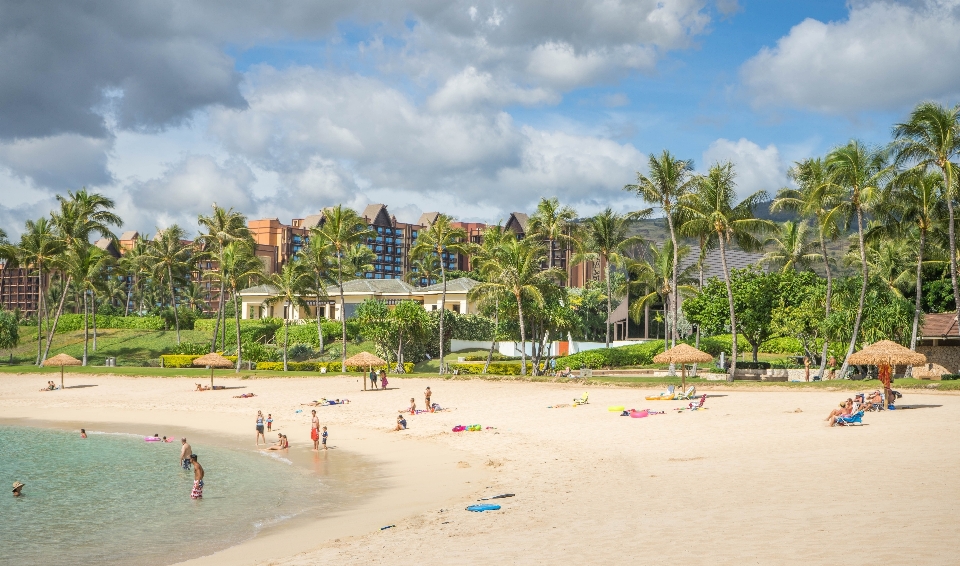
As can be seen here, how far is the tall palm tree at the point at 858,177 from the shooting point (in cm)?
3716

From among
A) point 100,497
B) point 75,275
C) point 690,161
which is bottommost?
point 100,497

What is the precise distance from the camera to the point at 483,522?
14.2m

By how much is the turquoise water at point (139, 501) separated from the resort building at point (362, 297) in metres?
44.4

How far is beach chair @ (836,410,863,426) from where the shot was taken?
77.9 ft

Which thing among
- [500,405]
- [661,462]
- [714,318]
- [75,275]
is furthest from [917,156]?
[75,275]

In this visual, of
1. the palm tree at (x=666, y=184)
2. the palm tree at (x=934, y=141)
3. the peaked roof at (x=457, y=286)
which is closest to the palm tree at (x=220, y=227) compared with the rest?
the peaked roof at (x=457, y=286)

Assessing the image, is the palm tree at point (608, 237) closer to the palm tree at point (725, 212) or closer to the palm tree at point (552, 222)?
the palm tree at point (552, 222)

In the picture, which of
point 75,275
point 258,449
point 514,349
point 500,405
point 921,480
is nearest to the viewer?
point 921,480

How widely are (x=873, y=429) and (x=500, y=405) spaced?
15.6m

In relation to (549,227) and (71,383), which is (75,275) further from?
Answer: (549,227)

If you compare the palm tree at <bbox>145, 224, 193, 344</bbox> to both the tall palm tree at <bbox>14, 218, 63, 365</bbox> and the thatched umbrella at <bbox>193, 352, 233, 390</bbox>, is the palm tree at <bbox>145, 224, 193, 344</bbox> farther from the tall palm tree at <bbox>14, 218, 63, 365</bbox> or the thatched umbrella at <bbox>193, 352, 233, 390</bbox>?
the thatched umbrella at <bbox>193, 352, 233, 390</bbox>

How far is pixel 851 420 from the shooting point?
23.8 metres

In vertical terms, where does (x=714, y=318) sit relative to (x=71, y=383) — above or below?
above

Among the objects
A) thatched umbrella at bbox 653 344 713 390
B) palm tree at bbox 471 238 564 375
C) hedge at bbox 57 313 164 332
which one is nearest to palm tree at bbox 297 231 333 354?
palm tree at bbox 471 238 564 375
